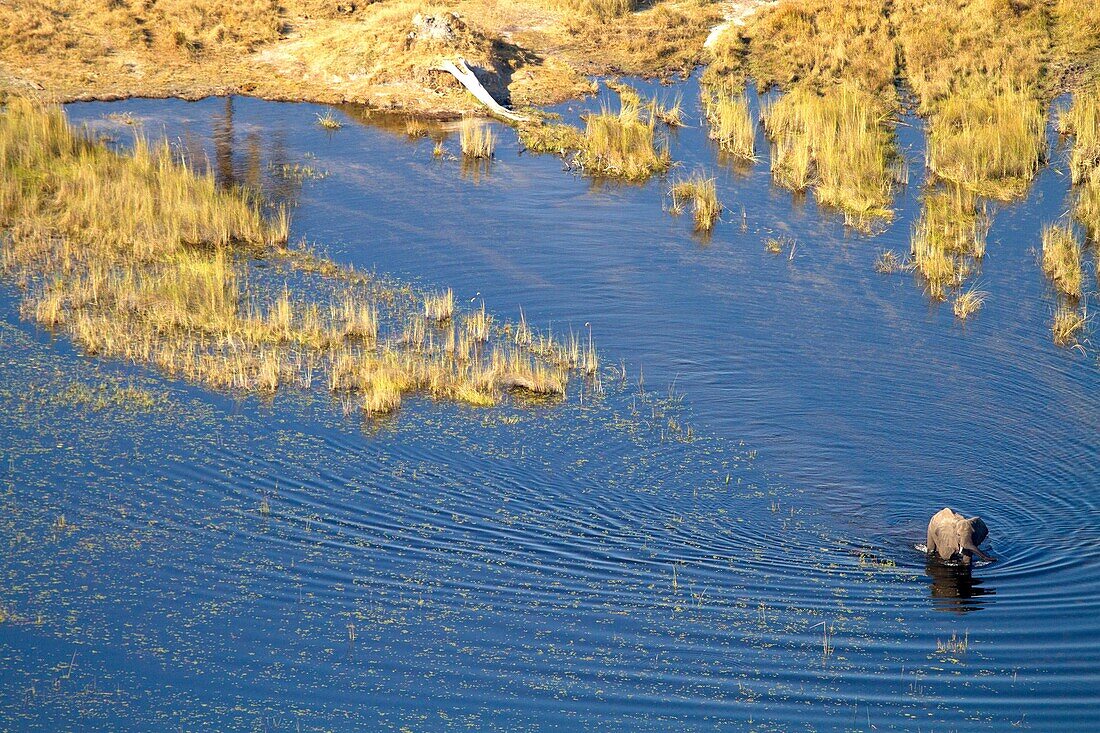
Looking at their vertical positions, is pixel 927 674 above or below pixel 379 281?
below

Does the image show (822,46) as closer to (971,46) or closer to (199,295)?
(971,46)

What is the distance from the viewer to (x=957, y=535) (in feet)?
31.2

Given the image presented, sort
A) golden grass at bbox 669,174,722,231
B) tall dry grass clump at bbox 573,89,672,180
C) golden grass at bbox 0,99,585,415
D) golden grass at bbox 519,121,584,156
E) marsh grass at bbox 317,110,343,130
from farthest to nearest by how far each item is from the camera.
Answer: marsh grass at bbox 317,110,343,130 < golden grass at bbox 519,121,584,156 < tall dry grass clump at bbox 573,89,672,180 < golden grass at bbox 669,174,722,231 < golden grass at bbox 0,99,585,415

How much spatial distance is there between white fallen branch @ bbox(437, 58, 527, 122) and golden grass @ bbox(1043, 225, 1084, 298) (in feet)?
32.3

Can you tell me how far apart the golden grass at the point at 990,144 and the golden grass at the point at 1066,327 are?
15.6 ft

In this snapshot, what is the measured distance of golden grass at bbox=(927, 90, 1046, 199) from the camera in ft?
62.5

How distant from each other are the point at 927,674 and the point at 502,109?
16.5 meters

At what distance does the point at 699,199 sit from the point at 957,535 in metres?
9.52

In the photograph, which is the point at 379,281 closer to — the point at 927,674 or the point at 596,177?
the point at 596,177

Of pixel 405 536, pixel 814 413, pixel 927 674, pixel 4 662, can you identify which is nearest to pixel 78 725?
pixel 4 662

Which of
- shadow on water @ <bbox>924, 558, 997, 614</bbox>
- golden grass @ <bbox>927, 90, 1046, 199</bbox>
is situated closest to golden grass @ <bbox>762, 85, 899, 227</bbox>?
golden grass @ <bbox>927, 90, 1046, 199</bbox>

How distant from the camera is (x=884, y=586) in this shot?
9.51 meters

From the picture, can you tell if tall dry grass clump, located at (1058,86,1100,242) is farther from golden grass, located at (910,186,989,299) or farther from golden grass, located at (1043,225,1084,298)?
golden grass, located at (910,186,989,299)

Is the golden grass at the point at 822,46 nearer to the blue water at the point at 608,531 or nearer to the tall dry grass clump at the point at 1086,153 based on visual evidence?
the tall dry grass clump at the point at 1086,153
